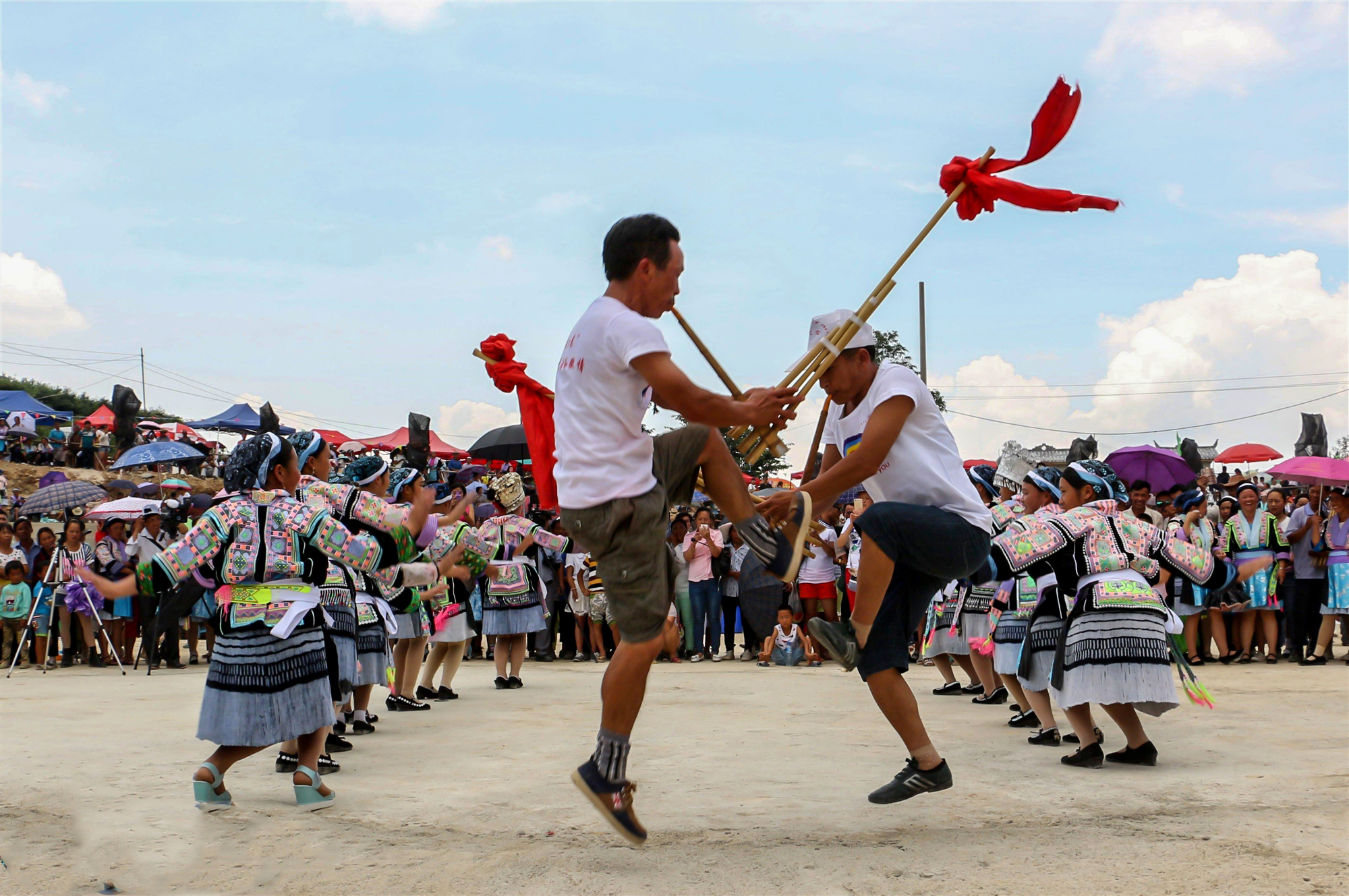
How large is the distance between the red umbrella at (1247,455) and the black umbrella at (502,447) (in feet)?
39.9

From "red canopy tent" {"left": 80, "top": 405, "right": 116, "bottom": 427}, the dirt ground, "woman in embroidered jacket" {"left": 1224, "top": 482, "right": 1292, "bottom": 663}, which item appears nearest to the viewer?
the dirt ground

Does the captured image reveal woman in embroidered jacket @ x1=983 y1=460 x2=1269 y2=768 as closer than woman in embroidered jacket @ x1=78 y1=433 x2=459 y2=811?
No

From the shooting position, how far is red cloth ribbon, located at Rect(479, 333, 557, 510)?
6099 millimetres

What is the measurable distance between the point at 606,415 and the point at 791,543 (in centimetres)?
98

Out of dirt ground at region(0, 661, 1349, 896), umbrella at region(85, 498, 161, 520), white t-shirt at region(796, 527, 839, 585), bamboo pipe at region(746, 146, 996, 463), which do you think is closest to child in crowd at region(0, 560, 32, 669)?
umbrella at region(85, 498, 161, 520)

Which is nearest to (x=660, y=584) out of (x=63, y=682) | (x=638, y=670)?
(x=638, y=670)

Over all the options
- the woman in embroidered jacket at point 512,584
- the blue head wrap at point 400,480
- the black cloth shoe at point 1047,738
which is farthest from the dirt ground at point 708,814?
the woman in embroidered jacket at point 512,584

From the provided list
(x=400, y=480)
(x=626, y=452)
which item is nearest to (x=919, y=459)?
(x=626, y=452)

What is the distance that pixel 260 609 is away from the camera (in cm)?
532

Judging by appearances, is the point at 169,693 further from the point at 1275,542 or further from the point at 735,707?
the point at 1275,542

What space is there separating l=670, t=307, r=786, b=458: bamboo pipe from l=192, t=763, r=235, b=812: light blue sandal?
3.03m

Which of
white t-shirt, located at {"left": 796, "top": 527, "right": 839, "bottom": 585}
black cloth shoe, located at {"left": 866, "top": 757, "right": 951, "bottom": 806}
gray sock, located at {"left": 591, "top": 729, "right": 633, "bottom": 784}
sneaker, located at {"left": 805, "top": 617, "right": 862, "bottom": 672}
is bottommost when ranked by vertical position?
black cloth shoe, located at {"left": 866, "top": 757, "right": 951, "bottom": 806}

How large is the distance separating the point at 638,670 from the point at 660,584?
32 centimetres

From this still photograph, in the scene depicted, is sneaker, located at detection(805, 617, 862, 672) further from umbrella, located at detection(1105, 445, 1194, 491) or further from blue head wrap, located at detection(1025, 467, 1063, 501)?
umbrella, located at detection(1105, 445, 1194, 491)
